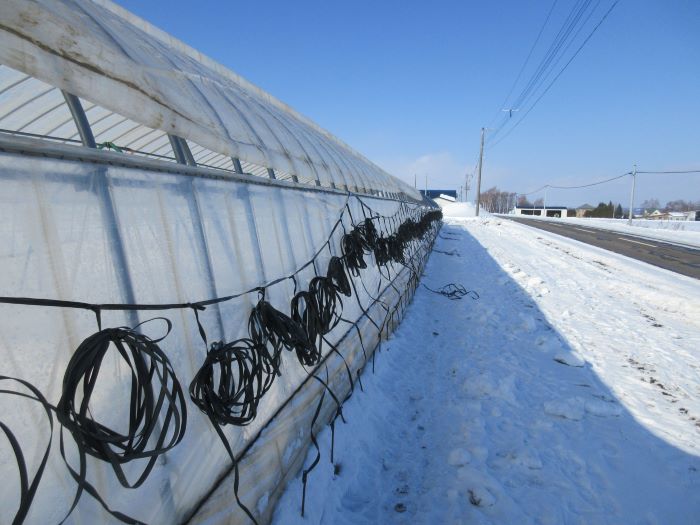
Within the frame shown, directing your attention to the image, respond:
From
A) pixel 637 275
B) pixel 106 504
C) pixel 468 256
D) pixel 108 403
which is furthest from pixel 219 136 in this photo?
pixel 468 256

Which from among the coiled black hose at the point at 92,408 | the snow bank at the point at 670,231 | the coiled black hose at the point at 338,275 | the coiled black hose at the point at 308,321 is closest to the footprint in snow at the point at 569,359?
the coiled black hose at the point at 338,275

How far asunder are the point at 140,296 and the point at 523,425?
3685 mm

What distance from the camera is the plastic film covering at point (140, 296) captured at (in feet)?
4.26

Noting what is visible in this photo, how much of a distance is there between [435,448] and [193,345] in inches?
100

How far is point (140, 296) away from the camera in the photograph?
1.74 m

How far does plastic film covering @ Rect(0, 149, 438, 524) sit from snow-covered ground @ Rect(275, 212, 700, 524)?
0.73 metres

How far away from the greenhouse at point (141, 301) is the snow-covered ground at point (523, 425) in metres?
0.62

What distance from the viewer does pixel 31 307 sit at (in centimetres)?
131

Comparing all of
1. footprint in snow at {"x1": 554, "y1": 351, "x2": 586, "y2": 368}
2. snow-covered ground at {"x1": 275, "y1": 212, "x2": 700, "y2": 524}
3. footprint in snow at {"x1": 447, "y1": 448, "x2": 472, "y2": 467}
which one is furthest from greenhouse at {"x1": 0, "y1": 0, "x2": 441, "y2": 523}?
footprint in snow at {"x1": 554, "y1": 351, "x2": 586, "y2": 368}

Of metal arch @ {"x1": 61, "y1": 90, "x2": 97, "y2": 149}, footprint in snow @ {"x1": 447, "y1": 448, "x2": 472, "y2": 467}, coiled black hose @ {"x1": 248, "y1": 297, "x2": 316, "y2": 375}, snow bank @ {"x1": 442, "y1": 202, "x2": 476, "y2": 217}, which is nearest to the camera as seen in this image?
metal arch @ {"x1": 61, "y1": 90, "x2": 97, "y2": 149}

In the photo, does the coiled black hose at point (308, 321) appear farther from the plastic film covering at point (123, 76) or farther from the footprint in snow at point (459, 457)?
the footprint in snow at point (459, 457)

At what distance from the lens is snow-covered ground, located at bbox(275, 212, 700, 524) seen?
283cm

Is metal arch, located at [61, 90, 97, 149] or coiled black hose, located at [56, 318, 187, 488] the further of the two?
metal arch, located at [61, 90, 97, 149]

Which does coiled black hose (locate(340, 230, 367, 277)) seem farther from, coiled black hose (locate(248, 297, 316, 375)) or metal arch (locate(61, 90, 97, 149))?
metal arch (locate(61, 90, 97, 149))
